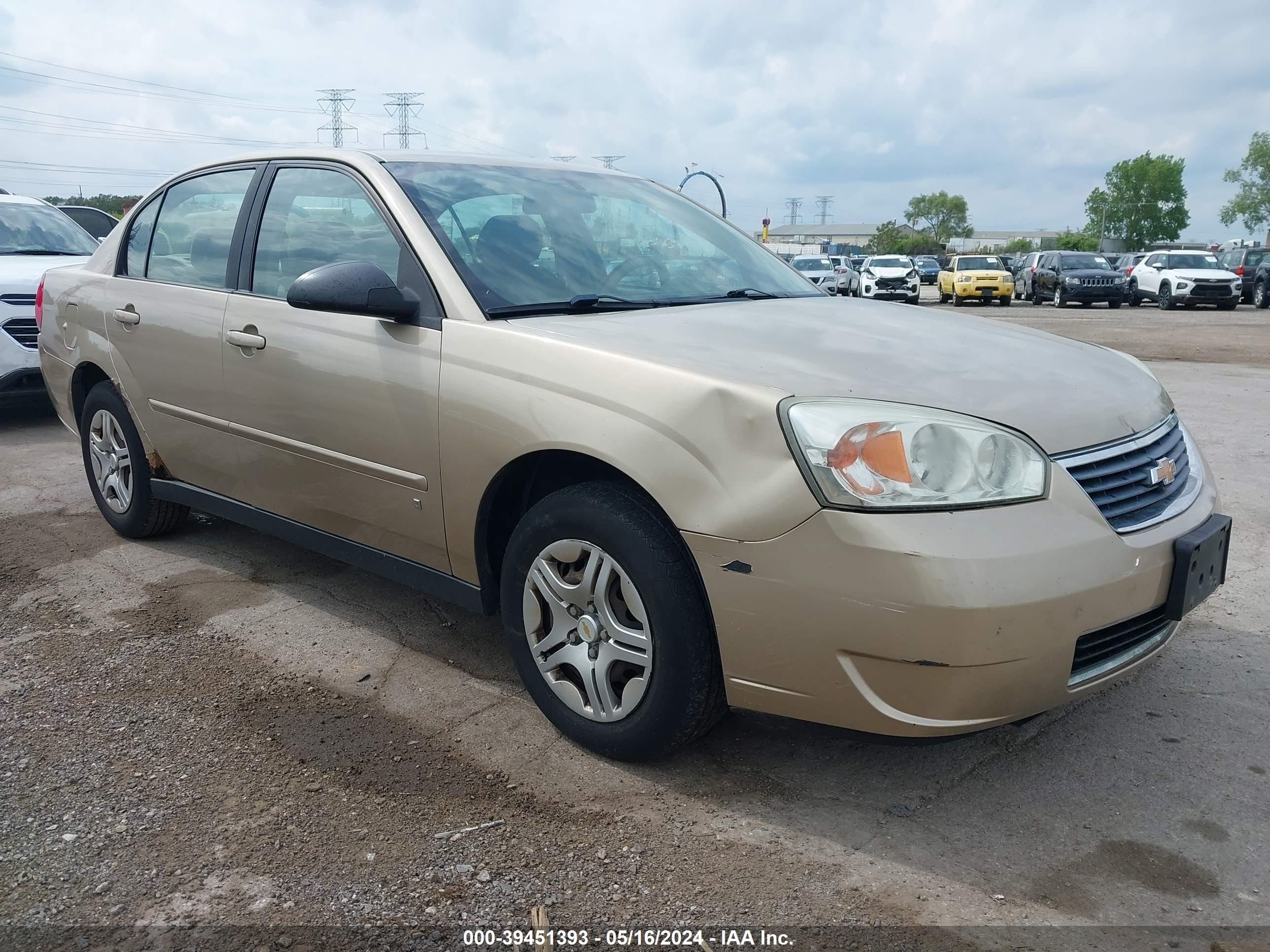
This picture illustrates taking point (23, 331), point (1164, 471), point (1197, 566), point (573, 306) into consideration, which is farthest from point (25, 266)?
point (1197, 566)

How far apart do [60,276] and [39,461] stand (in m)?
2.15

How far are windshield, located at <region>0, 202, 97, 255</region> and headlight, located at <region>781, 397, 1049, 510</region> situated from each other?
27.8 feet

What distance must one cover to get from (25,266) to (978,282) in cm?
2711

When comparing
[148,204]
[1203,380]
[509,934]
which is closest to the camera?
[509,934]

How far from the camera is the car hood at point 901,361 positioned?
2.46 meters

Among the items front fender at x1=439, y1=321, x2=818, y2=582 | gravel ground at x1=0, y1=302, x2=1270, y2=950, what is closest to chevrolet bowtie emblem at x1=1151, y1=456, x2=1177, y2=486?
gravel ground at x1=0, y1=302, x2=1270, y2=950

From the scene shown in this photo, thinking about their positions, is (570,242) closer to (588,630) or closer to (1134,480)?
(588,630)

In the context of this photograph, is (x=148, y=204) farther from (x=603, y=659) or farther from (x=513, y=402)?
(x=603, y=659)

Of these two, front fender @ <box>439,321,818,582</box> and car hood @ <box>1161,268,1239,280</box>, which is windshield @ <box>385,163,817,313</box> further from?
car hood @ <box>1161,268,1239,280</box>

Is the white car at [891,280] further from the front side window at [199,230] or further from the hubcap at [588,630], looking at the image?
the hubcap at [588,630]

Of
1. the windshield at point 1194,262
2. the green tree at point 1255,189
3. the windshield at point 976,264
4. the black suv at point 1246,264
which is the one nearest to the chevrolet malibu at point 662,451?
the windshield at point 1194,262

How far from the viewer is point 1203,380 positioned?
1037 centimetres

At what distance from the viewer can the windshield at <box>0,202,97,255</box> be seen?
8992 millimetres

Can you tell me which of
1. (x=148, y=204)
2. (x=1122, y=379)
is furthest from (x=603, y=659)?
(x=148, y=204)
